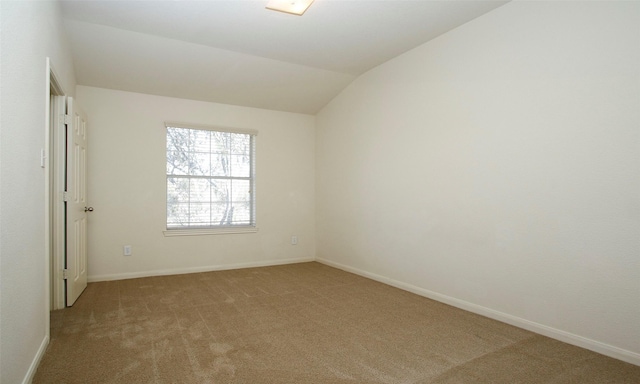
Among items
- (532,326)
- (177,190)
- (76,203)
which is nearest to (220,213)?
(177,190)

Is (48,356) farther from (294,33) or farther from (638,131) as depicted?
(638,131)

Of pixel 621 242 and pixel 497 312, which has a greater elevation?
pixel 621 242

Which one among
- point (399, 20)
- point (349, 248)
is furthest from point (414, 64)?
point (349, 248)

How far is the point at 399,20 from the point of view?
3.39m

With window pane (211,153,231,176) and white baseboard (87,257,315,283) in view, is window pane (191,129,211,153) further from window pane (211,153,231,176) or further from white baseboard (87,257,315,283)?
white baseboard (87,257,315,283)

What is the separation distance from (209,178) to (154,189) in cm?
72

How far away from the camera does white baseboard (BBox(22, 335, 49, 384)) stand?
1948 millimetres

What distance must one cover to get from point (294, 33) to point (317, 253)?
338 centimetres

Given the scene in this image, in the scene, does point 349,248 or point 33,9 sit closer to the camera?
point 33,9

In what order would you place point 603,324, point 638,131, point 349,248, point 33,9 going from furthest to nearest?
point 349,248, point 603,324, point 638,131, point 33,9

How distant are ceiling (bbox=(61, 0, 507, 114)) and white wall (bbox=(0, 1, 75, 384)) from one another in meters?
1.07

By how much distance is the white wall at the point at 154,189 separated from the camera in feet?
14.6

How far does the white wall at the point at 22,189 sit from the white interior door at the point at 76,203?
1.04 m

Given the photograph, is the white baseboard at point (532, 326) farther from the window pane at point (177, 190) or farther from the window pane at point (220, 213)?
the window pane at point (177, 190)
